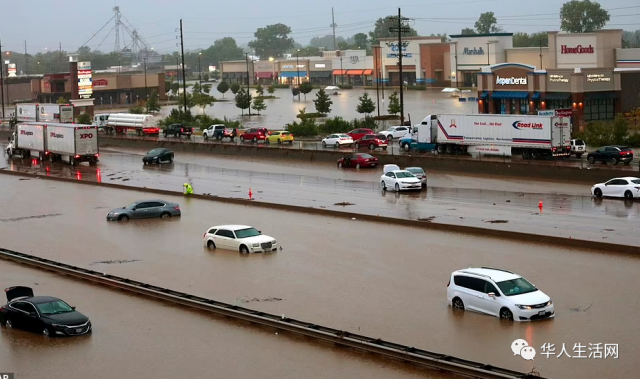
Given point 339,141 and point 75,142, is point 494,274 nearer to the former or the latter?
point 339,141

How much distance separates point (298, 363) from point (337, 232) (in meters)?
13.8

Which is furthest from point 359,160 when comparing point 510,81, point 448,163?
point 510,81

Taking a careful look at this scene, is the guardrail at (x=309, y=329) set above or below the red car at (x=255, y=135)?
below

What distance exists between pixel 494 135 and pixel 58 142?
27838 millimetres

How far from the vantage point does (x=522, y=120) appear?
46.1 m

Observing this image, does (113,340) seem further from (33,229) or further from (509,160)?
(509,160)

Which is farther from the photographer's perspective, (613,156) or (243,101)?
(243,101)

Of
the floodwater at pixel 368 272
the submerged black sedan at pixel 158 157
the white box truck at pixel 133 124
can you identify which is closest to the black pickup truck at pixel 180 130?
the white box truck at pixel 133 124

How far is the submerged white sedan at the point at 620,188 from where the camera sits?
34594mm

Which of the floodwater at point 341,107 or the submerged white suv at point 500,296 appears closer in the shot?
the submerged white suv at point 500,296

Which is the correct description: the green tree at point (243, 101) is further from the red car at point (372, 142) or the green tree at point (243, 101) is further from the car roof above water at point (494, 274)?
the car roof above water at point (494, 274)

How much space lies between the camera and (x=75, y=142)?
57625 millimetres

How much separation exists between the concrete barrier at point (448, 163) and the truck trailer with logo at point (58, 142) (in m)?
7.46

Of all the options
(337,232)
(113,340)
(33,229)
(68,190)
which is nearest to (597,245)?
(337,232)
